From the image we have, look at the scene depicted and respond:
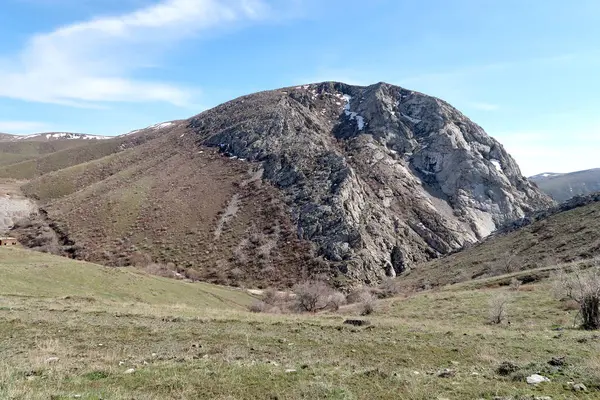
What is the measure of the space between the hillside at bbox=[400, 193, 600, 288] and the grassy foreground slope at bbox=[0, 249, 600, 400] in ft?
128

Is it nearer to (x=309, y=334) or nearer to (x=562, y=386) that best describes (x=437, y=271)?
(x=309, y=334)

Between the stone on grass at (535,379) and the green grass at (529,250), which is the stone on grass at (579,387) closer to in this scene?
the stone on grass at (535,379)

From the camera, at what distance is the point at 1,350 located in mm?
15000

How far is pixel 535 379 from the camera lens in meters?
11.2

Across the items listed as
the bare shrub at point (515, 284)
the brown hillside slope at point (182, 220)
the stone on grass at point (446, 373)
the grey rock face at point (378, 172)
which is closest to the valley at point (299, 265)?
the stone on grass at point (446, 373)

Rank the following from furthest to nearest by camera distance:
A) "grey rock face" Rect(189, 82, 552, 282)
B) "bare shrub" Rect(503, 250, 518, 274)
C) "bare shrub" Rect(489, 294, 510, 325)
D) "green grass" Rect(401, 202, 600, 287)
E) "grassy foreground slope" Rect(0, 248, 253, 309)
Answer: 1. "grey rock face" Rect(189, 82, 552, 282)
2. "bare shrub" Rect(503, 250, 518, 274)
3. "green grass" Rect(401, 202, 600, 287)
4. "grassy foreground slope" Rect(0, 248, 253, 309)
5. "bare shrub" Rect(489, 294, 510, 325)

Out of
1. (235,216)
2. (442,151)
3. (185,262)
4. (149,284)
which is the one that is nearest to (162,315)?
(149,284)

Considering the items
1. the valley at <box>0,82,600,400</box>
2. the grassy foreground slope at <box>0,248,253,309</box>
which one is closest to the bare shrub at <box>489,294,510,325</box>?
the valley at <box>0,82,600,400</box>

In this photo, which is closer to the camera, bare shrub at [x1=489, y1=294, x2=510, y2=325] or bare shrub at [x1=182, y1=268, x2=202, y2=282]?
bare shrub at [x1=489, y1=294, x2=510, y2=325]

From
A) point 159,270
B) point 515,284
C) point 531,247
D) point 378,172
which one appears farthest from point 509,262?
point 378,172

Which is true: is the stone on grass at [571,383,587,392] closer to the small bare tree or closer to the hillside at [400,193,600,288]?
the small bare tree

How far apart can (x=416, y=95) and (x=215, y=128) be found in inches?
3940

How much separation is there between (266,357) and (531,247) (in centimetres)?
7552

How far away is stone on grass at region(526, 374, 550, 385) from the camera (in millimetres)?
11000
